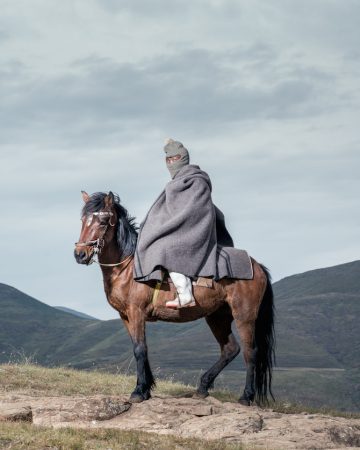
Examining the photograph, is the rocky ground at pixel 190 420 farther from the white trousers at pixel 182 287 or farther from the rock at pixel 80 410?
the white trousers at pixel 182 287


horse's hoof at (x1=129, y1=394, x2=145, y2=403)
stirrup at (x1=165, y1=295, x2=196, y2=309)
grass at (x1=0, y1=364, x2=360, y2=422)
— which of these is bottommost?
horse's hoof at (x1=129, y1=394, x2=145, y2=403)

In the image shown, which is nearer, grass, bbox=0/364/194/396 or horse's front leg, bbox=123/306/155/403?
horse's front leg, bbox=123/306/155/403

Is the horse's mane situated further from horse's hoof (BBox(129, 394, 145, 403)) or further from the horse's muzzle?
horse's hoof (BBox(129, 394, 145, 403))

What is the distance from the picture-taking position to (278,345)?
476 feet

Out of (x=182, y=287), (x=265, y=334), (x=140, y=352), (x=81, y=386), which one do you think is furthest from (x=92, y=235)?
(x=81, y=386)

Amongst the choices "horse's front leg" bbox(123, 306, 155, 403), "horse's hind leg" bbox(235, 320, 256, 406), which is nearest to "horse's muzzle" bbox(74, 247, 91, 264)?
"horse's front leg" bbox(123, 306, 155, 403)

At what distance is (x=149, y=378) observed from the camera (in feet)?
42.1

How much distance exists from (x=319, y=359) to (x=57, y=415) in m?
132

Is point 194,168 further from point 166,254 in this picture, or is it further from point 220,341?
point 220,341

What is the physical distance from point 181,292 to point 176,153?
7.80 feet

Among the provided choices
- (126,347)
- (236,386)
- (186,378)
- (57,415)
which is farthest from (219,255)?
(126,347)

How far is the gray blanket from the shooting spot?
12.8 meters

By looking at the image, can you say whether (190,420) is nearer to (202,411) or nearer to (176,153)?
(202,411)

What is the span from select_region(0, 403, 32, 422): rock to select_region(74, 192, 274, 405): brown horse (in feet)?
5.39
